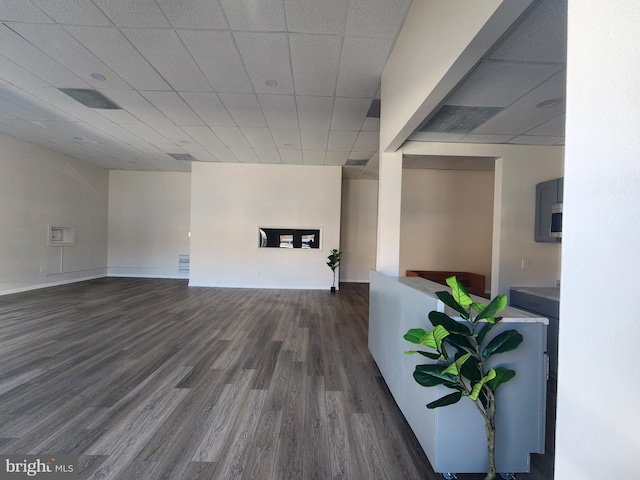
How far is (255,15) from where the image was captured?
2.46 m

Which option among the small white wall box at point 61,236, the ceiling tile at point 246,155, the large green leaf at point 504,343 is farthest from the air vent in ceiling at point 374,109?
the small white wall box at point 61,236

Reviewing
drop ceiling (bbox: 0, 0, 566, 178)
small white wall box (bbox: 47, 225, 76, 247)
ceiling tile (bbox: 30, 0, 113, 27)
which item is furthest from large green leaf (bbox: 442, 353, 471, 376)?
small white wall box (bbox: 47, 225, 76, 247)

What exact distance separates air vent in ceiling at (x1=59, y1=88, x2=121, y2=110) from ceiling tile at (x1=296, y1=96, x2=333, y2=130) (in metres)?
2.86

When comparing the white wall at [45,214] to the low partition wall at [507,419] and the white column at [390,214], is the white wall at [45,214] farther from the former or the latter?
the low partition wall at [507,419]

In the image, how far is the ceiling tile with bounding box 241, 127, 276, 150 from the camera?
5078 millimetres

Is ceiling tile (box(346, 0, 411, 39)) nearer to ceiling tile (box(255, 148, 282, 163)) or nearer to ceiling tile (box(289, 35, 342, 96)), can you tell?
ceiling tile (box(289, 35, 342, 96))

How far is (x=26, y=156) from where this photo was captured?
6.15m

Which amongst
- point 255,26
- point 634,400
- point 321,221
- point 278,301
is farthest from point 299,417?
point 321,221

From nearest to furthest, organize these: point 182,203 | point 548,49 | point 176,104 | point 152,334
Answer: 1. point 548,49
2. point 152,334
3. point 176,104
4. point 182,203

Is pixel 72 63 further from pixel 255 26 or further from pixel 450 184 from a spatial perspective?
pixel 450 184

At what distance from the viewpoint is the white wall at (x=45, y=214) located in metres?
5.84

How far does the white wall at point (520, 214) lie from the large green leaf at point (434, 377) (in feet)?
9.18

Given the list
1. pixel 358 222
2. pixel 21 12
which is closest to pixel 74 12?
pixel 21 12

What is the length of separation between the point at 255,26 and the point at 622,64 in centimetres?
286
